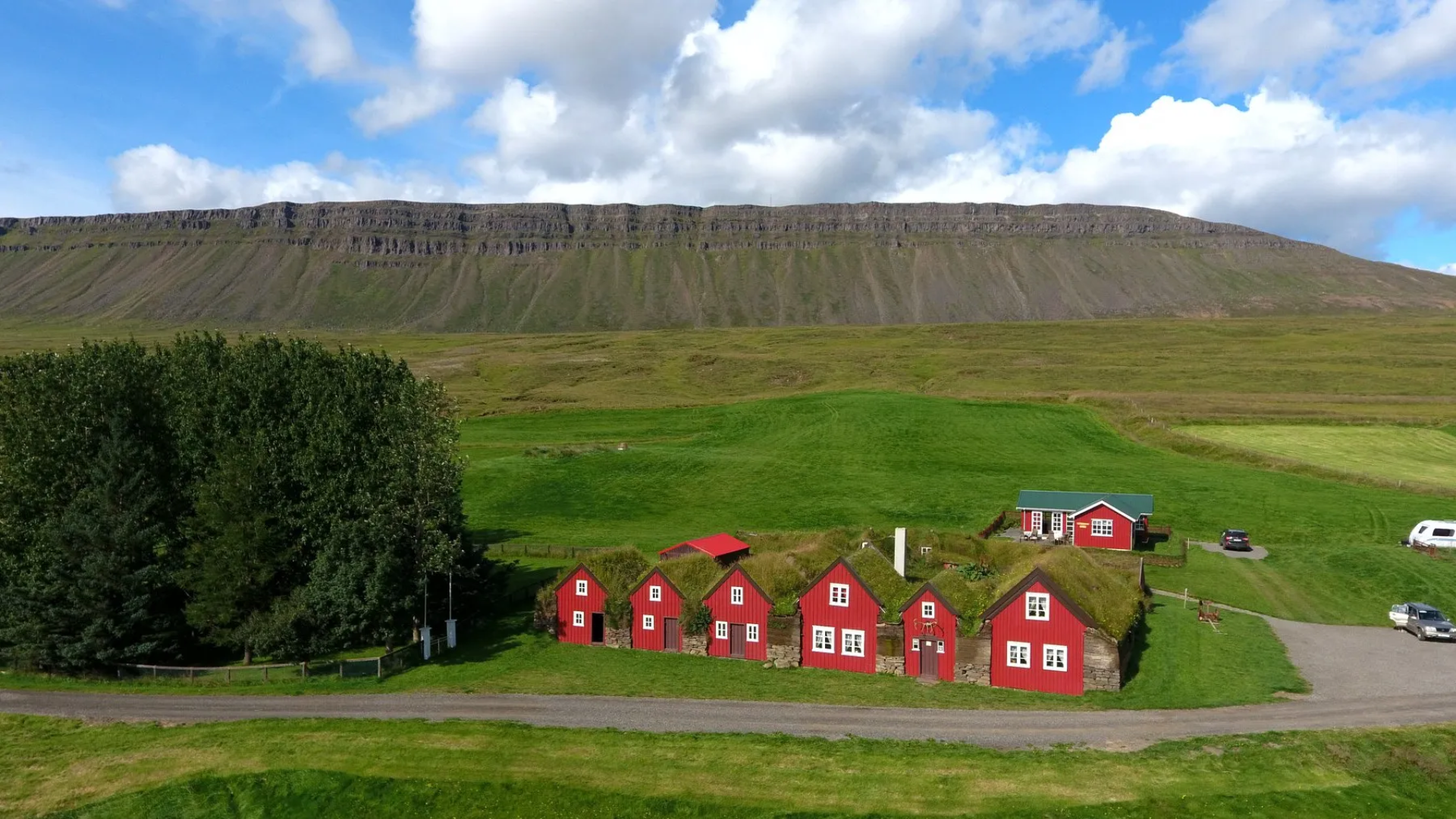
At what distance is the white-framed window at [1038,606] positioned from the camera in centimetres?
4184

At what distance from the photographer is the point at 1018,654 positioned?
4222cm

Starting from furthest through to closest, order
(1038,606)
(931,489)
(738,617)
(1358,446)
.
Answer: (1358,446) < (931,489) < (738,617) < (1038,606)

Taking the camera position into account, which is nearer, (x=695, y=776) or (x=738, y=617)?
(x=695, y=776)

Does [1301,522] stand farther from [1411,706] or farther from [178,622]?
[178,622]

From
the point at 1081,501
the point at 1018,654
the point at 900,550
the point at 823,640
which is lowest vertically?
the point at 823,640

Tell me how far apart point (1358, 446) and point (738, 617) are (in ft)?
277

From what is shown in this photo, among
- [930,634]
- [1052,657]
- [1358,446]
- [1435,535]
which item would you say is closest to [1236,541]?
[1435,535]

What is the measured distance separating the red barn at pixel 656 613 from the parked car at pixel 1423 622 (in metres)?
40.1

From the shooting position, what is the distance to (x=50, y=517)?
46281 mm

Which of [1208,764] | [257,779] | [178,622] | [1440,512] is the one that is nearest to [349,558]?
[178,622]

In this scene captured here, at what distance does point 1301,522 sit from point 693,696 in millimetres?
57054

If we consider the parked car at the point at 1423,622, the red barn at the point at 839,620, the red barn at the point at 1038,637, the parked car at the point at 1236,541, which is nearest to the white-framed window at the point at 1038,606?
the red barn at the point at 1038,637

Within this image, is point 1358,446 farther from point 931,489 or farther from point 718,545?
point 718,545

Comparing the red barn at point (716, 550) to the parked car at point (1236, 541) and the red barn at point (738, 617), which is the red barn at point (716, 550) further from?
the parked car at point (1236, 541)
